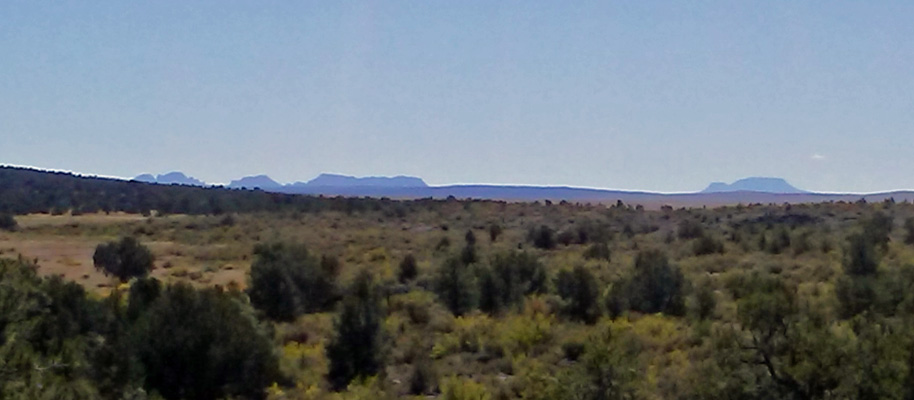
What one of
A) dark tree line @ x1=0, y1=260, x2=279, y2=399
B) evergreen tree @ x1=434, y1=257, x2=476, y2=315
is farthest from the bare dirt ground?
dark tree line @ x1=0, y1=260, x2=279, y2=399

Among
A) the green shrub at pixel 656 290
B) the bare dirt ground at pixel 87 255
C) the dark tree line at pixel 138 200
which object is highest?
the dark tree line at pixel 138 200

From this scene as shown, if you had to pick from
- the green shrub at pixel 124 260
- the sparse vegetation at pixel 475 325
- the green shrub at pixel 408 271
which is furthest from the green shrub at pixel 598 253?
the green shrub at pixel 124 260

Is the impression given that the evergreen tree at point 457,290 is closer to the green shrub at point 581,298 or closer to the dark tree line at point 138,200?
the green shrub at point 581,298

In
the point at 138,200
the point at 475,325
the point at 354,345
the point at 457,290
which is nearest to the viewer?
the point at 354,345

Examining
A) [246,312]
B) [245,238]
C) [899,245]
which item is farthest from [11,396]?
[245,238]

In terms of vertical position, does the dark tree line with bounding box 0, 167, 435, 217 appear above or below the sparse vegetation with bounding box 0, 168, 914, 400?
above

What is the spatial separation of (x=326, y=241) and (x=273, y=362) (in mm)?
36145

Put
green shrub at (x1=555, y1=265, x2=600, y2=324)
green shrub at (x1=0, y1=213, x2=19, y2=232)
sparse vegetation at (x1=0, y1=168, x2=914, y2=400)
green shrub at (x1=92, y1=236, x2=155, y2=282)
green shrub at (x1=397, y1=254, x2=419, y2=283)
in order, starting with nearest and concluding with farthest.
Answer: sparse vegetation at (x1=0, y1=168, x2=914, y2=400)
green shrub at (x1=555, y1=265, x2=600, y2=324)
green shrub at (x1=397, y1=254, x2=419, y2=283)
green shrub at (x1=92, y1=236, x2=155, y2=282)
green shrub at (x1=0, y1=213, x2=19, y2=232)

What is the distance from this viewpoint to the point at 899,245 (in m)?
41.9

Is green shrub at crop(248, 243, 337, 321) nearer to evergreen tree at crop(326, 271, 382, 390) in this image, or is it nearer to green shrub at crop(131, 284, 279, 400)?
evergreen tree at crop(326, 271, 382, 390)

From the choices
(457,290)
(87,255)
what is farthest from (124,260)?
(457,290)

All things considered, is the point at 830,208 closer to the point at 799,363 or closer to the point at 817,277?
the point at 817,277

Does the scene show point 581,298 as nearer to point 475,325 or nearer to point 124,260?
point 475,325

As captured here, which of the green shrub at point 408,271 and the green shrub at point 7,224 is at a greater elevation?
the green shrub at point 7,224
